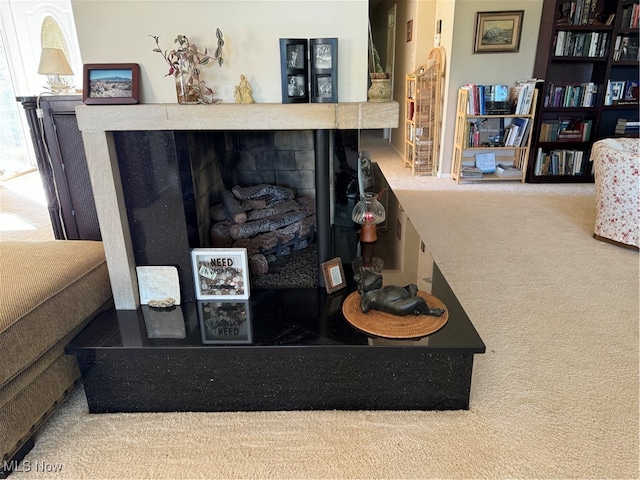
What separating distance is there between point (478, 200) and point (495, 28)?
69.3 inches

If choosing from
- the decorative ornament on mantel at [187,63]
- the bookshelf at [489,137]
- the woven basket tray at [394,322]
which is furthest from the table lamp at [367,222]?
the bookshelf at [489,137]

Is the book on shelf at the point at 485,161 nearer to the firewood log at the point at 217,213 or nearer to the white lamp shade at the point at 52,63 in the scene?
the firewood log at the point at 217,213

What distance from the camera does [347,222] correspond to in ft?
7.99

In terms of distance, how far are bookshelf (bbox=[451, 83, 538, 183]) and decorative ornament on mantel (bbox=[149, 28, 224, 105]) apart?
3.49 meters

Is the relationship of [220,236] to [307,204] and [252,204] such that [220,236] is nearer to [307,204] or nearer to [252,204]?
[252,204]

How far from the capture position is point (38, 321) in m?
1.39

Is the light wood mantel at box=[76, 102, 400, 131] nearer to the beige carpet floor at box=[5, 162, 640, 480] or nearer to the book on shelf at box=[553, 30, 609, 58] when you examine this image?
the beige carpet floor at box=[5, 162, 640, 480]

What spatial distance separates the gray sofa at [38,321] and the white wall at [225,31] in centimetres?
68

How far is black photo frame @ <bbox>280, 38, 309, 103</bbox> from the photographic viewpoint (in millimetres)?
1470

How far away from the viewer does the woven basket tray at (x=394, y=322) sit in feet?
4.92

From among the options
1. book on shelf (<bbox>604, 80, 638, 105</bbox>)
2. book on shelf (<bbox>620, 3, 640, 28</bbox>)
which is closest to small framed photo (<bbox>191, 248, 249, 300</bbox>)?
book on shelf (<bbox>604, 80, 638, 105</bbox>)

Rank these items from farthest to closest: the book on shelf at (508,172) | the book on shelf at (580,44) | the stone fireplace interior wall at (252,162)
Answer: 1. the book on shelf at (508,172)
2. the book on shelf at (580,44)
3. the stone fireplace interior wall at (252,162)

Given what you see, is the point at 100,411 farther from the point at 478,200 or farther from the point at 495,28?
the point at 495,28

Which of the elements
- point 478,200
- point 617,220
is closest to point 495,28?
point 478,200
